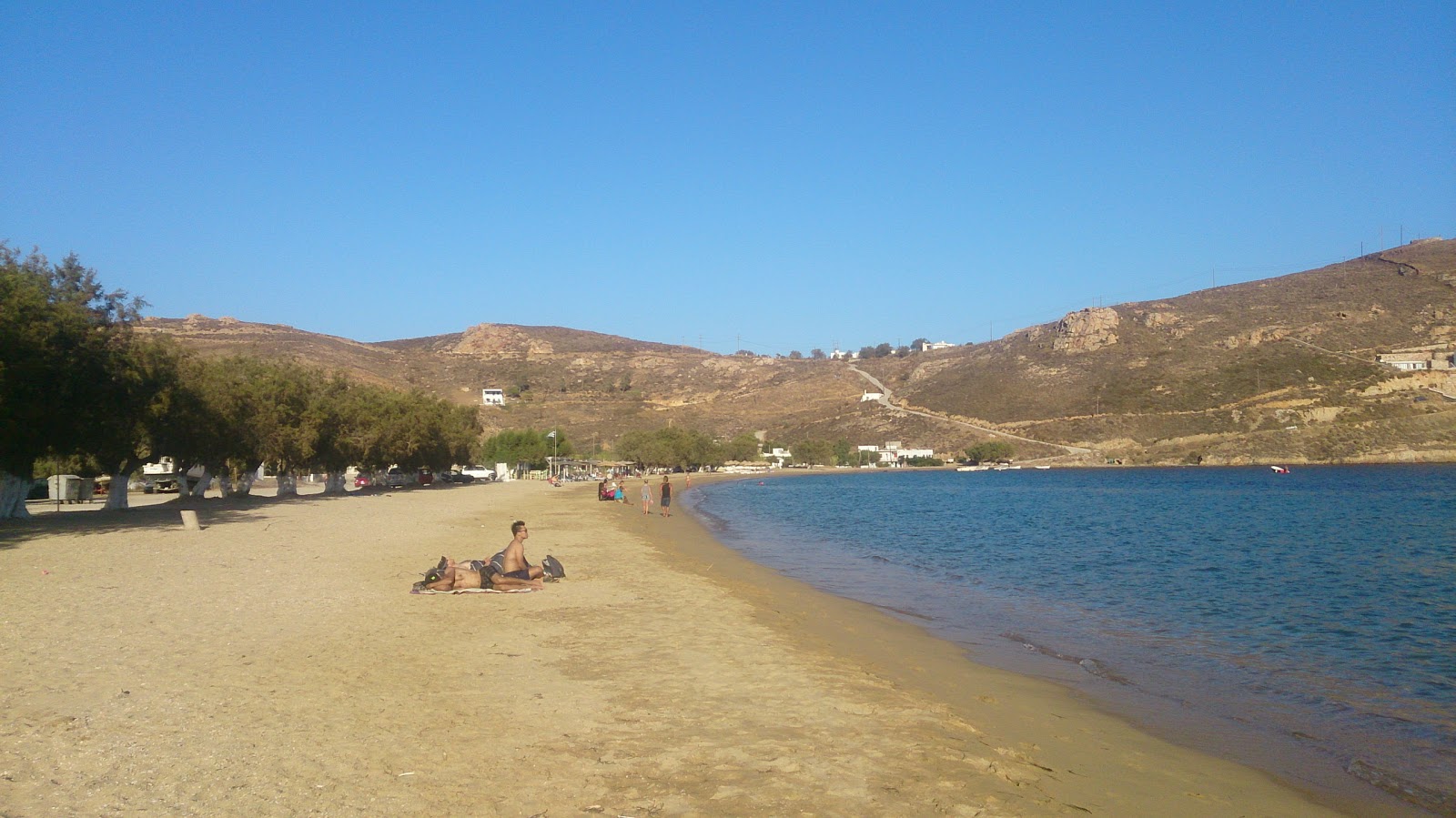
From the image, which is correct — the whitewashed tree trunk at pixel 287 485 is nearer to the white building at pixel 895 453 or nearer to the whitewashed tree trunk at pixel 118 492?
the whitewashed tree trunk at pixel 118 492

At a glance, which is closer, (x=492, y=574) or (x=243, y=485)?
(x=492, y=574)

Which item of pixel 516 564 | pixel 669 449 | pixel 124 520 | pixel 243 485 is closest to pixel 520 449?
pixel 669 449

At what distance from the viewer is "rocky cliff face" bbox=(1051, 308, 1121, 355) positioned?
12825 cm

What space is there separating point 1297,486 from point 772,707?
73421 millimetres

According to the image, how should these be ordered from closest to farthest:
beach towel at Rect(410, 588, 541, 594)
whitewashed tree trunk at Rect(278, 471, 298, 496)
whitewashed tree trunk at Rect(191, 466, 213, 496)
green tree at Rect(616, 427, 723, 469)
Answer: beach towel at Rect(410, 588, 541, 594) < whitewashed tree trunk at Rect(191, 466, 213, 496) < whitewashed tree trunk at Rect(278, 471, 298, 496) < green tree at Rect(616, 427, 723, 469)

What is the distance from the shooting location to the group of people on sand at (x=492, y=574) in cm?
1474

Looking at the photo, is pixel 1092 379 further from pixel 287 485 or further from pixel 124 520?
pixel 124 520

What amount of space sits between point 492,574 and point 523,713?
24.9 ft

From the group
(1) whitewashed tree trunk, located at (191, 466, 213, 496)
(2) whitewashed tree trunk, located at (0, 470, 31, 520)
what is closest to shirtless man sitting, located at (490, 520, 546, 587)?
(2) whitewashed tree trunk, located at (0, 470, 31, 520)

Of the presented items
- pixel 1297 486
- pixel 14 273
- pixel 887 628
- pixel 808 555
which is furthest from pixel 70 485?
pixel 1297 486

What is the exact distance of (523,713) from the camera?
788 centimetres

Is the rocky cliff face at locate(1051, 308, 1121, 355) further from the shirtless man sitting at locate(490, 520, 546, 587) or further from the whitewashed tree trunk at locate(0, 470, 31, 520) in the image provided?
the shirtless man sitting at locate(490, 520, 546, 587)

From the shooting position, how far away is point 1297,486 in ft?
226

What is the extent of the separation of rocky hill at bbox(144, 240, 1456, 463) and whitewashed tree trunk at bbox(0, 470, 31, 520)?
4138cm
